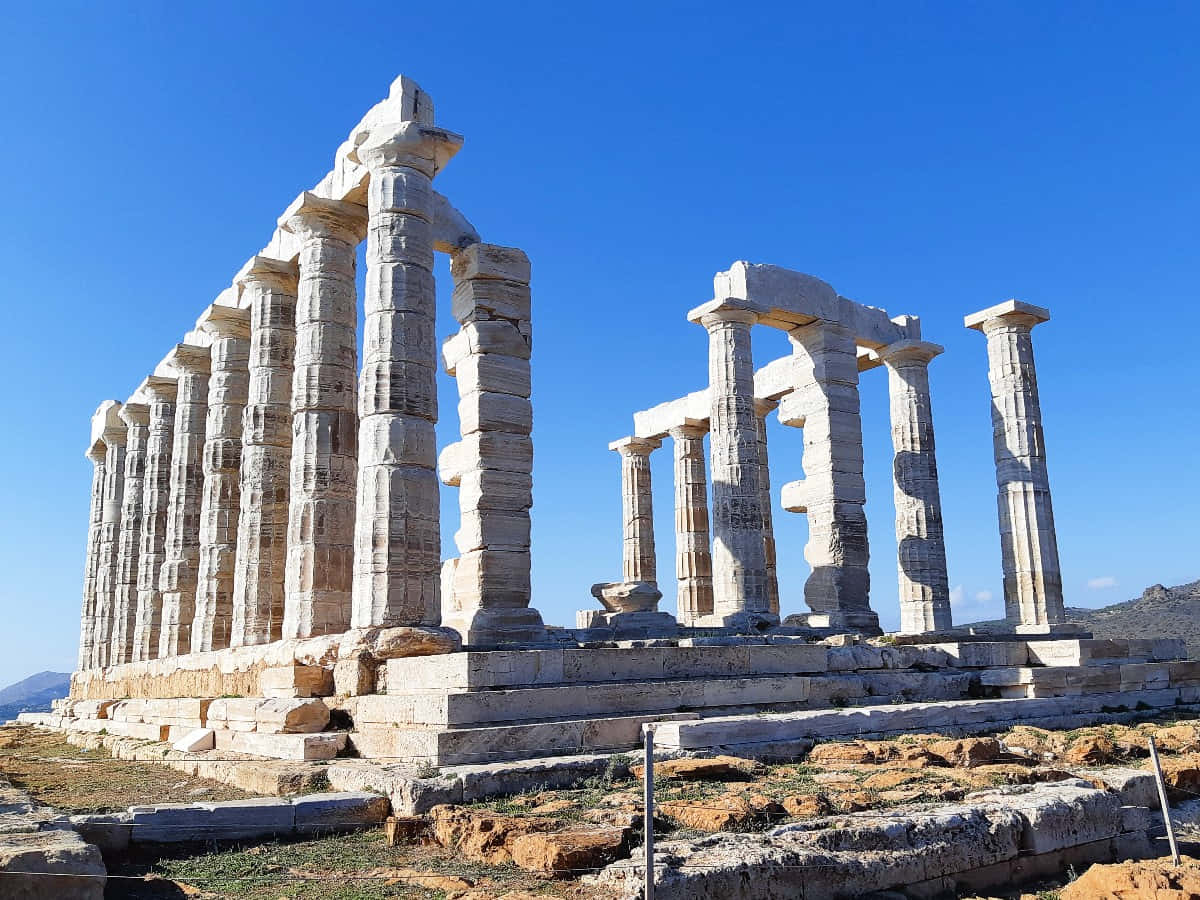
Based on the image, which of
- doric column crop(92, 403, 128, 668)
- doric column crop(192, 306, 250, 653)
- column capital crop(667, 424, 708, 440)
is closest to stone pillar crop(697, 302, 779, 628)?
column capital crop(667, 424, 708, 440)

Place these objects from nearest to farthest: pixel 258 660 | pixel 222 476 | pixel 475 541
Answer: pixel 258 660 → pixel 475 541 → pixel 222 476

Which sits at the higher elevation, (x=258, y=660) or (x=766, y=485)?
(x=766, y=485)

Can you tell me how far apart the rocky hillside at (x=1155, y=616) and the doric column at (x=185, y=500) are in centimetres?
4200

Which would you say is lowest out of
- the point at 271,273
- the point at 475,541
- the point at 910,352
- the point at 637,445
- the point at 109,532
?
the point at 475,541

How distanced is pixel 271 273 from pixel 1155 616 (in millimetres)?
54154

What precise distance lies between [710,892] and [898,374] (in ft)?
68.9

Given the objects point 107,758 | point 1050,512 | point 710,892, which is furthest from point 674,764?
point 1050,512

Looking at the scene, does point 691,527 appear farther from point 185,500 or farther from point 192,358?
point 192,358

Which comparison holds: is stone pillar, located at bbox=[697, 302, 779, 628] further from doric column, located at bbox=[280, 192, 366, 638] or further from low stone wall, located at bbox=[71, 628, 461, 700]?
low stone wall, located at bbox=[71, 628, 461, 700]

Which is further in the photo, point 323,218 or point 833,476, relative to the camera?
point 833,476

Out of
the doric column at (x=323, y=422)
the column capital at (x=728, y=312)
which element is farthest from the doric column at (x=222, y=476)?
the column capital at (x=728, y=312)

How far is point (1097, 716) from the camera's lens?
48.6 feet

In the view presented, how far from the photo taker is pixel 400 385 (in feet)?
49.9

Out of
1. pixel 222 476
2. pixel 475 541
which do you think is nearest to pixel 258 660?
pixel 475 541
